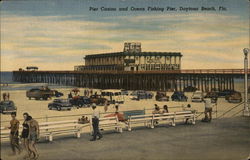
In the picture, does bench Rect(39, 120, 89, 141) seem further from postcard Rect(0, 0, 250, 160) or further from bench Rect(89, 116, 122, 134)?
bench Rect(89, 116, 122, 134)

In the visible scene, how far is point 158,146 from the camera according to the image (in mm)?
9953

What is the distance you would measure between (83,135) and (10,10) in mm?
4685

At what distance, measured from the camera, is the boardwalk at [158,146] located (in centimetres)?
929

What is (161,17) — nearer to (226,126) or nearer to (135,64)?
(226,126)

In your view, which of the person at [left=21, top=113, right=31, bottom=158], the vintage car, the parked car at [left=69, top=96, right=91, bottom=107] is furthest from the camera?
the vintage car

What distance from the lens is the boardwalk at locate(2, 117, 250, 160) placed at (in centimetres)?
929

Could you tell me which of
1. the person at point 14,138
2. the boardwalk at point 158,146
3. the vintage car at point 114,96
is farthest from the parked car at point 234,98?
the person at point 14,138

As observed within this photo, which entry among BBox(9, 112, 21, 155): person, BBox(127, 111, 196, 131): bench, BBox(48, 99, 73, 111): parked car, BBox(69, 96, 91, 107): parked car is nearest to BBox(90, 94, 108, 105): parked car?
BBox(69, 96, 91, 107): parked car

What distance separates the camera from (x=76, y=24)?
37.6 feet

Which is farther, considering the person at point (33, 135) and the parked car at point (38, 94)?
the parked car at point (38, 94)

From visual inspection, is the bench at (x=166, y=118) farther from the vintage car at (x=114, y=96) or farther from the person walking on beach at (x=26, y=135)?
the vintage car at (x=114, y=96)

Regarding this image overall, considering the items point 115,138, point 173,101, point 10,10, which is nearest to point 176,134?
point 115,138

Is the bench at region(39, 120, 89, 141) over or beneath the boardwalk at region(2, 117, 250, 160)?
over

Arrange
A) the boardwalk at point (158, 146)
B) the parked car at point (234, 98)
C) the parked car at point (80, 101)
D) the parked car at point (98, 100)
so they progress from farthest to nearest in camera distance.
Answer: the parked car at point (98, 100) → the parked car at point (80, 101) → the parked car at point (234, 98) → the boardwalk at point (158, 146)
